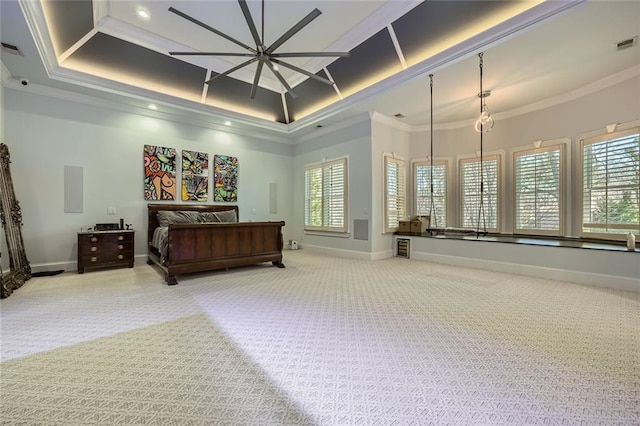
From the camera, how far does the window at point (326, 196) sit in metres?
6.69

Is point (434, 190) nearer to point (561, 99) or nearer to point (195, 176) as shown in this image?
point (561, 99)

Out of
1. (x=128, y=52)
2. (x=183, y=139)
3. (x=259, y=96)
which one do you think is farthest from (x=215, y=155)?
(x=128, y=52)

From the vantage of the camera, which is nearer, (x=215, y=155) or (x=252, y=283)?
(x=252, y=283)

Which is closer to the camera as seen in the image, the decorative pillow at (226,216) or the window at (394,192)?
the decorative pillow at (226,216)

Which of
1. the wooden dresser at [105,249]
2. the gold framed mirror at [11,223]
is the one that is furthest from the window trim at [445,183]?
the gold framed mirror at [11,223]

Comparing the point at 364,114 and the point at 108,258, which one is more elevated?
the point at 364,114

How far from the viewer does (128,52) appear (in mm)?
4699

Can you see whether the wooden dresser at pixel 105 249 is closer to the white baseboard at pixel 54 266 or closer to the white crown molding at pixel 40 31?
the white baseboard at pixel 54 266

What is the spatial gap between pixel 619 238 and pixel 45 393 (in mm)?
7284

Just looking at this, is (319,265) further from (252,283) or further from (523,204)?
(523,204)

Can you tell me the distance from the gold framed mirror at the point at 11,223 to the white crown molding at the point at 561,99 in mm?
8081

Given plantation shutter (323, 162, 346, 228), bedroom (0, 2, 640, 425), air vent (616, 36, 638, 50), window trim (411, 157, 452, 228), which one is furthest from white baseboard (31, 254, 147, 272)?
air vent (616, 36, 638, 50)

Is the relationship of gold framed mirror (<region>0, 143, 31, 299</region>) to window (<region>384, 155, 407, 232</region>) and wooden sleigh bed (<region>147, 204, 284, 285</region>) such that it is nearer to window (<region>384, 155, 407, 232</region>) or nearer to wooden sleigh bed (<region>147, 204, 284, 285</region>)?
wooden sleigh bed (<region>147, 204, 284, 285</region>)

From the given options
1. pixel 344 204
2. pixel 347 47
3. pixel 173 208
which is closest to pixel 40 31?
pixel 173 208
